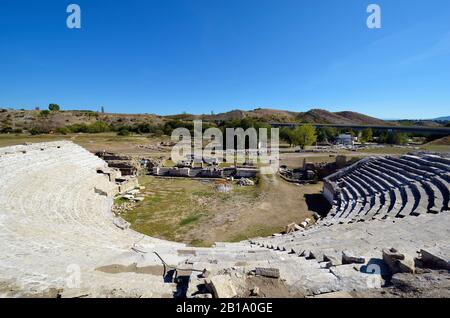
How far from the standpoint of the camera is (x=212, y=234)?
1248cm

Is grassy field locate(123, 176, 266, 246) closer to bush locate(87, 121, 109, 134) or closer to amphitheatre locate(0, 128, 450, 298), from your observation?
amphitheatre locate(0, 128, 450, 298)

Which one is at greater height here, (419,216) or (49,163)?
(49,163)

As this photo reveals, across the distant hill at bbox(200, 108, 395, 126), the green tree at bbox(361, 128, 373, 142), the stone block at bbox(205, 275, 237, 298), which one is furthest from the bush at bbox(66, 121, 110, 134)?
the distant hill at bbox(200, 108, 395, 126)

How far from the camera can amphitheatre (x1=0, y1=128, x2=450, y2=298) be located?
4824mm

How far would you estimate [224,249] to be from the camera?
9.14 metres

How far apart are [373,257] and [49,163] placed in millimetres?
19054

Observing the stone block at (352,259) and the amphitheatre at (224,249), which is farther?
the stone block at (352,259)

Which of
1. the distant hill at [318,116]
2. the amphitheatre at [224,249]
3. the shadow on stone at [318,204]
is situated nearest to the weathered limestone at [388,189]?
the amphitheatre at [224,249]

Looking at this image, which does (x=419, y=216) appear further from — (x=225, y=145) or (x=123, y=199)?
(x=225, y=145)

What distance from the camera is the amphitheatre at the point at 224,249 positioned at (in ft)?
15.8

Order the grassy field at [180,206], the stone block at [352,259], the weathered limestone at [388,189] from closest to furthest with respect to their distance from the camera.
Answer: the stone block at [352,259] < the weathered limestone at [388,189] < the grassy field at [180,206]

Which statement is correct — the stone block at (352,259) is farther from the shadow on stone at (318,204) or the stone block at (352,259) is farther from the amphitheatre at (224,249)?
the shadow on stone at (318,204)

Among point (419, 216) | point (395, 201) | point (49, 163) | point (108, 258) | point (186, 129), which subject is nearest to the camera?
point (108, 258)
